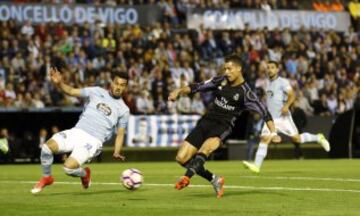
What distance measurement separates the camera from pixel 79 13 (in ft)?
136

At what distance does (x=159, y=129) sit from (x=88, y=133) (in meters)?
18.3

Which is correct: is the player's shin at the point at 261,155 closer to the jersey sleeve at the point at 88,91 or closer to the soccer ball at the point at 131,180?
the soccer ball at the point at 131,180

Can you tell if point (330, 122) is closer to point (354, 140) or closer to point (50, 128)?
point (354, 140)

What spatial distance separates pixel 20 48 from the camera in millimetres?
37094

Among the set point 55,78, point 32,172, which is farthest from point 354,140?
point 55,78

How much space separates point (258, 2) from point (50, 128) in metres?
15.2

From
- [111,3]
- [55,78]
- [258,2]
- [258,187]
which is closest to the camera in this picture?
[55,78]

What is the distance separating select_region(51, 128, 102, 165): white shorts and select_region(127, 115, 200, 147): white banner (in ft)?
58.6

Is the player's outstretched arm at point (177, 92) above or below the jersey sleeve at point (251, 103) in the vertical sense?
above

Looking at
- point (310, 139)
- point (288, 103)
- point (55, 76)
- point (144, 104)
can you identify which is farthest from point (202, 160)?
point (144, 104)

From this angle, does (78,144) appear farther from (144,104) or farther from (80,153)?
(144,104)

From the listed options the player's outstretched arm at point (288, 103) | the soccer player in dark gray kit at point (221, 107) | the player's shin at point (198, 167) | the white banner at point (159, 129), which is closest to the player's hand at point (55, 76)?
the soccer player in dark gray kit at point (221, 107)

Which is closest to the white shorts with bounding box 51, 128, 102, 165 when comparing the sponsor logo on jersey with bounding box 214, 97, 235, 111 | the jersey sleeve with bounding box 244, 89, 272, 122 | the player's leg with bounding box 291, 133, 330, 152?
the sponsor logo on jersey with bounding box 214, 97, 235, 111

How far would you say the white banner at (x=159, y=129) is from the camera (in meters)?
35.8
